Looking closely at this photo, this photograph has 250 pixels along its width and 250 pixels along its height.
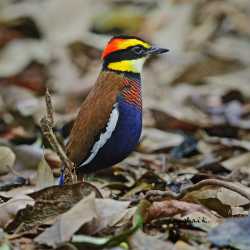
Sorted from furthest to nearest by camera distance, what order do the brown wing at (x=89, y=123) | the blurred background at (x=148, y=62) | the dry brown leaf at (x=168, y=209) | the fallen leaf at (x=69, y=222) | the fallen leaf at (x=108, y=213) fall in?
the blurred background at (x=148, y=62) → the brown wing at (x=89, y=123) → the dry brown leaf at (x=168, y=209) → the fallen leaf at (x=108, y=213) → the fallen leaf at (x=69, y=222)

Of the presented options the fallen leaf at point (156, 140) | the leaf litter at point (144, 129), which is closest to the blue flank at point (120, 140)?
the leaf litter at point (144, 129)

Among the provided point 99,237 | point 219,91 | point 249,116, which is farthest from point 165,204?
point 219,91

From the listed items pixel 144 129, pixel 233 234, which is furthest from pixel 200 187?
pixel 144 129

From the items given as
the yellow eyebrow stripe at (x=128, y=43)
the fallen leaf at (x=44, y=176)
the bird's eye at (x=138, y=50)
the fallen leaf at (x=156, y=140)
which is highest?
the yellow eyebrow stripe at (x=128, y=43)

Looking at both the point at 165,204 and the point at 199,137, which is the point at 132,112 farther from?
the point at 199,137

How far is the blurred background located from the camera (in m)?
7.30

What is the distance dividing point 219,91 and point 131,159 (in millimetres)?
2816

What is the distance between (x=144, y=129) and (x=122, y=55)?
6.56 feet

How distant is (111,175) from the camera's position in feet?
18.7

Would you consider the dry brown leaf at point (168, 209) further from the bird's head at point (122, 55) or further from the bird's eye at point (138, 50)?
the bird's eye at point (138, 50)

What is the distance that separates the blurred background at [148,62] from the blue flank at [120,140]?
5.15ft

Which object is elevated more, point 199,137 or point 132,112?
point 132,112

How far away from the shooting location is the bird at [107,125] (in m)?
4.78

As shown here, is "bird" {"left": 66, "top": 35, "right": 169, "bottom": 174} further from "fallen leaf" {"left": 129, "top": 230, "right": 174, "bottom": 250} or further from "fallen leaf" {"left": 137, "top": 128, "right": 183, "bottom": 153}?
"fallen leaf" {"left": 137, "top": 128, "right": 183, "bottom": 153}
